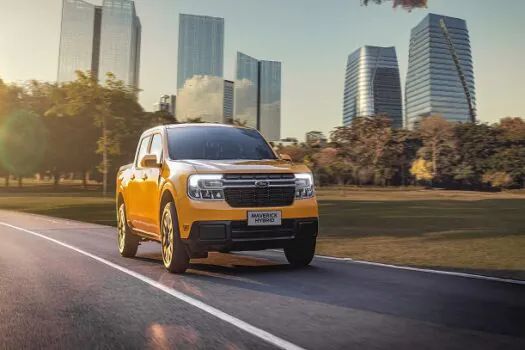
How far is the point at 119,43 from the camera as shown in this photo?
185750 millimetres

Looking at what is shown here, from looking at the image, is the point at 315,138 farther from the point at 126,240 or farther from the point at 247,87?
the point at 126,240

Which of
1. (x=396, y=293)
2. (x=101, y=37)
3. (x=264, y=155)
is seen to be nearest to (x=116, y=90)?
(x=264, y=155)

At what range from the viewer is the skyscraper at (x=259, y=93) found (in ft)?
357

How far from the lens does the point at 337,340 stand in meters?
4.17

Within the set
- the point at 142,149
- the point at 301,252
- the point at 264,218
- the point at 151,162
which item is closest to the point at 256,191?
the point at 264,218

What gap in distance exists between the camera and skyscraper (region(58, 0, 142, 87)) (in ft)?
606

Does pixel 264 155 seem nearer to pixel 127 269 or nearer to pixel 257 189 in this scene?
pixel 257 189

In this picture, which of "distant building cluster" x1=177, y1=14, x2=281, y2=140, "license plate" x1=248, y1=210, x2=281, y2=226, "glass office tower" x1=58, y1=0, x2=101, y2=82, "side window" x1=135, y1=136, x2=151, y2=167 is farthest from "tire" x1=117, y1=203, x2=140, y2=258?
"glass office tower" x1=58, y1=0, x2=101, y2=82

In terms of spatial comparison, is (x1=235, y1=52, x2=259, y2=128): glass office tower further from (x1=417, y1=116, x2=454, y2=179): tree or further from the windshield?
the windshield

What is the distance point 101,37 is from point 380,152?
13452 cm

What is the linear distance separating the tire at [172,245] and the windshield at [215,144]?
101 cm

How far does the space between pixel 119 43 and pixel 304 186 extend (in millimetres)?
189906

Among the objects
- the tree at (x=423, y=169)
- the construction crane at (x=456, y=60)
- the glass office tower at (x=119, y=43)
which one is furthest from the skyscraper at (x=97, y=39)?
the tree at (x=423, y=169)

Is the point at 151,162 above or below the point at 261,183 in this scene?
above
